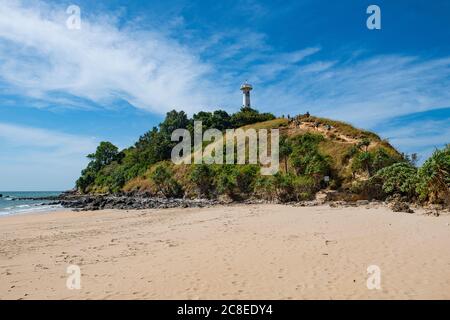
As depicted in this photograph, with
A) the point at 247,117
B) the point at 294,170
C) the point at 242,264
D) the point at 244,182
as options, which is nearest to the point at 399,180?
the point at 294,170

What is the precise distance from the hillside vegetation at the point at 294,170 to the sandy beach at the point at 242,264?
13622 millimetres

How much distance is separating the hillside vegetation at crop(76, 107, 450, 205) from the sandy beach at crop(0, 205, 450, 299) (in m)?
13.6

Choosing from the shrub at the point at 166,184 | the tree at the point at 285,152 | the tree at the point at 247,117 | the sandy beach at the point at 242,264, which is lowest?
the sandy beach at the point at 242,264

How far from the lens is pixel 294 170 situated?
1978 inches

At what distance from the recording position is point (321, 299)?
22.6 feet

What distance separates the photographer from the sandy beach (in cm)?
750

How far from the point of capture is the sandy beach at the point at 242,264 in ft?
24.6

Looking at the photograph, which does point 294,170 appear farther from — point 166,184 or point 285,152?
point 166,184

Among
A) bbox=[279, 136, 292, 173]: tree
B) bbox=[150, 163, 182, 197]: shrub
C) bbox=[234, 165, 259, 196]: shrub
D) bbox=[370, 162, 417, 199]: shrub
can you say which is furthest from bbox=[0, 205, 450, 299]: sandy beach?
bbox=[150, 163, 182, 197]: shrub

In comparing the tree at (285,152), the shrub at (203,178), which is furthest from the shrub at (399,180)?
the shrub at (203,178)

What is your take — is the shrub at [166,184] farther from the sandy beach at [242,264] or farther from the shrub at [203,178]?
the sandy beach at [242,264]

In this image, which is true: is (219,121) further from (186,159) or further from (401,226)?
(401,226)
